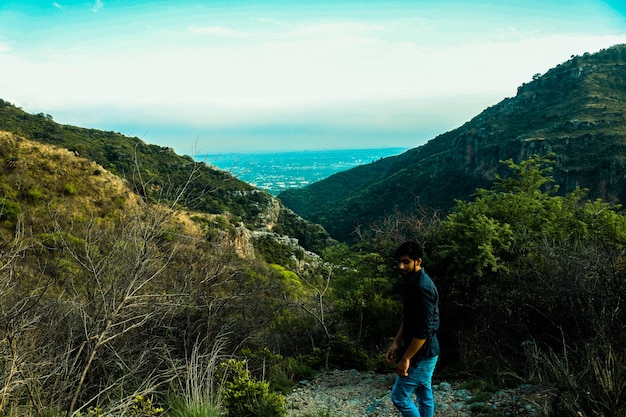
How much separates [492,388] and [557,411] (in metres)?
1.93

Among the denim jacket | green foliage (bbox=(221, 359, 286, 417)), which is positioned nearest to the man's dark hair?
the denim jacket

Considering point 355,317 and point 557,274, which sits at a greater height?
point 557,274

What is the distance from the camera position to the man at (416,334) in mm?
3320

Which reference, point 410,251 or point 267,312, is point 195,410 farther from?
point 267,312

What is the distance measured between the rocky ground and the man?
3.17ft

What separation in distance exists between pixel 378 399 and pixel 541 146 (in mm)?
61700

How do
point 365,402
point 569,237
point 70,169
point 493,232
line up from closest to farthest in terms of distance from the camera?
1. point 365,402
2. point 493,232
3. point 569,237
4. point 70,169

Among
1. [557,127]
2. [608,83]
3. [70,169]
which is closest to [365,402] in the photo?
[70,169]

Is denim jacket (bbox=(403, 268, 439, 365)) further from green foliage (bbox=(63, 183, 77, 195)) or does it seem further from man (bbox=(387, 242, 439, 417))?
green foliage (bbox=(63, 183, 77, 195))

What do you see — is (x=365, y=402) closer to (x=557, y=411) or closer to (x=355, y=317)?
(x=557, y=411)

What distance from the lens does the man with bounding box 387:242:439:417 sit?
3.32 metres

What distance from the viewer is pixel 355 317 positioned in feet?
34.2

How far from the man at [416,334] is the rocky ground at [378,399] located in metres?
0.97

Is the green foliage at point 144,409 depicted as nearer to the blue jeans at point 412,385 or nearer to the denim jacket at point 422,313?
the blue jeans at point 412,385
